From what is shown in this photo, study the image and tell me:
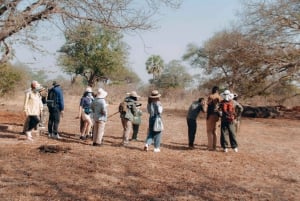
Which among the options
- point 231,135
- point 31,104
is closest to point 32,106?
point 31,104

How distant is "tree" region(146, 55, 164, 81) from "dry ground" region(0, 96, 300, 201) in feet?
152

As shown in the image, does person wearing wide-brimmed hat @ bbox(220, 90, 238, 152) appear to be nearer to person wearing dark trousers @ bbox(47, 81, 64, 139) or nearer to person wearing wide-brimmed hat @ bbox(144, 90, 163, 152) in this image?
person wearing wide-brimmed hat @ bbox(144, 90, 163, 152)

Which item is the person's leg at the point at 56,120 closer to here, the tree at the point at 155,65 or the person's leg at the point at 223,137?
the person's leg at the point at 223,137

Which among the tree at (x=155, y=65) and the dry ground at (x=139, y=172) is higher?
the tree at (x=155, y=65)

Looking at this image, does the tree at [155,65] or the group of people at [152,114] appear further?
the tree at [155,65]

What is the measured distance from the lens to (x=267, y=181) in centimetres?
A: 829

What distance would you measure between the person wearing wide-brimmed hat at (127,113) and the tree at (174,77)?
47757mm

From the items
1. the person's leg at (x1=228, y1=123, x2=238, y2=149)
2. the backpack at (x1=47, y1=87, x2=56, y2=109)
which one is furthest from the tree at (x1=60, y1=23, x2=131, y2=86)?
the person's leg at (x1=228, y1=123, x2=238, y2=149)

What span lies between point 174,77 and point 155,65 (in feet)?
19.7

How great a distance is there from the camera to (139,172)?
8438mm

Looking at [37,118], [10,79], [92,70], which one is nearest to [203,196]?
[37,118]

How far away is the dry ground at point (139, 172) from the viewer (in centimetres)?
704

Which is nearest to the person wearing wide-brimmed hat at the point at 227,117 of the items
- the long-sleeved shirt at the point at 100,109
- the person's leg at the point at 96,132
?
the long-sleeved shirt at the point at 100,109

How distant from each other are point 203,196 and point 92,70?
3650cm
